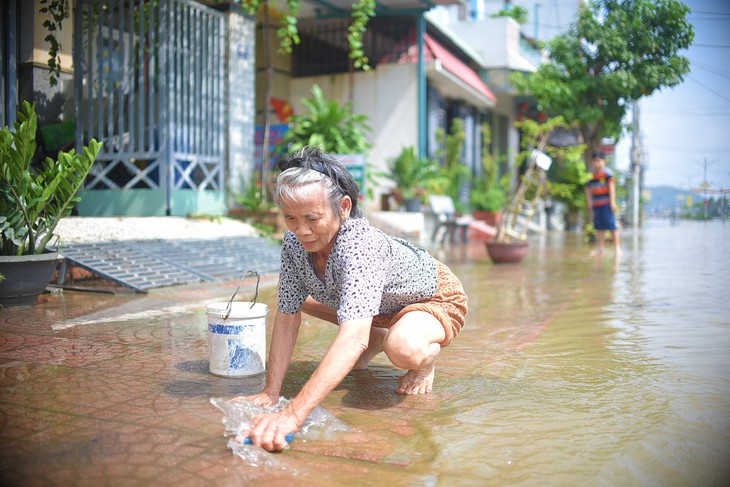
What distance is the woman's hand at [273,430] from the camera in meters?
2.16

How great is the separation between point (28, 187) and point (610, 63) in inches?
267

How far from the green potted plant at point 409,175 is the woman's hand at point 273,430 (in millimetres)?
11252

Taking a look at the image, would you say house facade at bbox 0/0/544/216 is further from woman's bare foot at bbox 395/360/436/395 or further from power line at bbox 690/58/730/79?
power line at bbox 690/58/730/79

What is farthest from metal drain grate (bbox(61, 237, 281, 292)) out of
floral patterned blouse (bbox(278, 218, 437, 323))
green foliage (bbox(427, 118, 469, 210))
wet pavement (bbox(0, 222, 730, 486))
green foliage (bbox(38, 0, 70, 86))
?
green foliage (bbox(427, 118, 469, 210))

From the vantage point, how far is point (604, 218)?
10.8 meters

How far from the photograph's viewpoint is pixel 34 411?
8.29 ft

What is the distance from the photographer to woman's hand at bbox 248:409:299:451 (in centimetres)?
Answer: 216

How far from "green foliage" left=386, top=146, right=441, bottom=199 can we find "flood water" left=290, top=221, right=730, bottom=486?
7571 mm

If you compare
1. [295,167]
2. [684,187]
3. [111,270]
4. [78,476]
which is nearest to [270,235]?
[111,270]

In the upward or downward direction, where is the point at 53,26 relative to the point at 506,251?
upward

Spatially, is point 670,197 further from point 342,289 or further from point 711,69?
point 342,289

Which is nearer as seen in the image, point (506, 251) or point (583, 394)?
point (583, 394)

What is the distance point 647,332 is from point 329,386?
2917 millimetres

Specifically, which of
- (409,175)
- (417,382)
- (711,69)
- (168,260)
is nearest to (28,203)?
(168,260)
